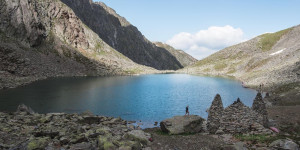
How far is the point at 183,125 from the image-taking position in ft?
97.0

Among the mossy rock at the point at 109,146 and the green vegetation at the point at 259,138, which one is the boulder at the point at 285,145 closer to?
the green vegetation at the point at 259,138

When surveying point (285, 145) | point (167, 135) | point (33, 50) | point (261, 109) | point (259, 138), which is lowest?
point (167, 135)

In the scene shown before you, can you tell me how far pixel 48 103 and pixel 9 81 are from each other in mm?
Result: 38032

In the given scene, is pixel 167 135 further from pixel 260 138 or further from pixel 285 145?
pixel 285 145

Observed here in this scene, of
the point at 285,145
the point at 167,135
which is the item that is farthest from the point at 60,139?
the point at 285,145

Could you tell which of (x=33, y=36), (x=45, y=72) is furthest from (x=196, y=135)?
(x=33, y=36)

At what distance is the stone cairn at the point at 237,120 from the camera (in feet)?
91.8

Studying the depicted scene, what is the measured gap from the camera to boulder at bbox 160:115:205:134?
29300mm

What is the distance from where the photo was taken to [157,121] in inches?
1695

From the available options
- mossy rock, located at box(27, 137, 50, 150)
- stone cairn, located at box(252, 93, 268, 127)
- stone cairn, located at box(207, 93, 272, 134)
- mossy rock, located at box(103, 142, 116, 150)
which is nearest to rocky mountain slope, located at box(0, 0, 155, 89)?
mossy rock, located at box(27, 137, 50, 150)

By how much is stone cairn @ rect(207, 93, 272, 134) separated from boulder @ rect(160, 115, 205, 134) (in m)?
1.72

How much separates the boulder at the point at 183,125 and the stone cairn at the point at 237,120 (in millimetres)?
1716

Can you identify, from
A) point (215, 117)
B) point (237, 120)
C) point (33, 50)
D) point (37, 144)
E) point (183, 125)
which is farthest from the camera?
point (33, 50)

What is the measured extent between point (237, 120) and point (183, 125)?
858 centimetres
